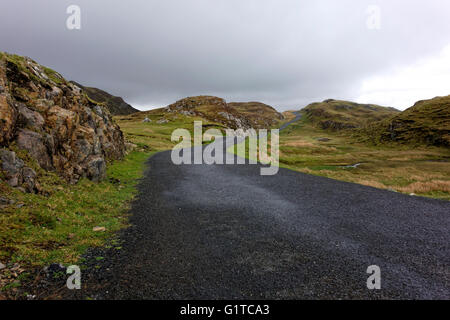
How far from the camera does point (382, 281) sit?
650 cm

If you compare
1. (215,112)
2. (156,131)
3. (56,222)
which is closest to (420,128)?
(156,131)

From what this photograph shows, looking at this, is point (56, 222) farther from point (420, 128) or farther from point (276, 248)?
point (420, 128)

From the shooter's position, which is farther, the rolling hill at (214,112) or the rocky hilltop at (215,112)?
the rocky hilltop at (215,112)

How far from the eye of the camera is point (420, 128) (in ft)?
220

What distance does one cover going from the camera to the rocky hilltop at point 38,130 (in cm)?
1039

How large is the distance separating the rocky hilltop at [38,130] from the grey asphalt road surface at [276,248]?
5.43m

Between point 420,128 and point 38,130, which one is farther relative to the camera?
point 420,128

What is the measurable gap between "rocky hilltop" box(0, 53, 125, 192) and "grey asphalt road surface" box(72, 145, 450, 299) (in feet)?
17.8

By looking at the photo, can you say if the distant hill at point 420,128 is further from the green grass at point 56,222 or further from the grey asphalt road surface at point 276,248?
the green grass at point 56,222

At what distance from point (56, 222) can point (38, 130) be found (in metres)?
7.61

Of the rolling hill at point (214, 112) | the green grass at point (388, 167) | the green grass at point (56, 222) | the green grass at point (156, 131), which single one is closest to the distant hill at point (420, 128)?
the green grass at point (388, 167)

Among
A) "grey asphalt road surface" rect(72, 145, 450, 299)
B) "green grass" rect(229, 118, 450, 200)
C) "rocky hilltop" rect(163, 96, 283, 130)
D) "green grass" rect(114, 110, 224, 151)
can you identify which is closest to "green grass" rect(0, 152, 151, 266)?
"grey asphalt road surface" rect(72, 145, 450, 299)

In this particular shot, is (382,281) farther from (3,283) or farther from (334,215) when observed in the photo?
(3,283)
